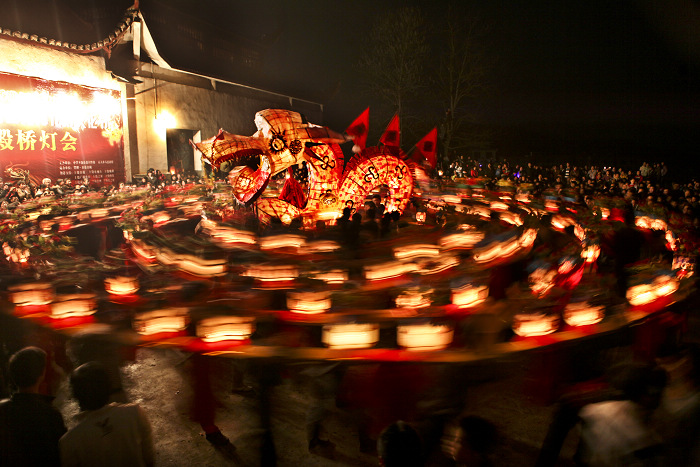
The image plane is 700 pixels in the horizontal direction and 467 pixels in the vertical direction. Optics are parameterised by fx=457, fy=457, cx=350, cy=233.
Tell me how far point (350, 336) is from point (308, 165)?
4.78 m

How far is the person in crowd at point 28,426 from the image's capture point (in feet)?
8.08

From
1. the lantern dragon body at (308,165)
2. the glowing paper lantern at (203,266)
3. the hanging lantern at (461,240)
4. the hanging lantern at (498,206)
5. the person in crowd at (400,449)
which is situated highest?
the lantern dragon body at (308,165)

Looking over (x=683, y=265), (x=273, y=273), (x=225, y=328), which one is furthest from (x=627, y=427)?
(x=683, y=265)

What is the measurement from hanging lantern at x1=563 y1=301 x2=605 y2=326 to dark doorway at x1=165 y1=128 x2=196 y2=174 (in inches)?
591

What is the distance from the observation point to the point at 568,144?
27.5 m

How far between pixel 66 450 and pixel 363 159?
6619 millimetres

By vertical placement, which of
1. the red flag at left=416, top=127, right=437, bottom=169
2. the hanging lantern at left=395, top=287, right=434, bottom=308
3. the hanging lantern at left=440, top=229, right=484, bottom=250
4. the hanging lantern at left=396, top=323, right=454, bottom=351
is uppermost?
the red flag at left=416, top=127, right=437, bottom=169

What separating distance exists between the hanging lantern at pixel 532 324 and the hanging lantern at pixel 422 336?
67cm

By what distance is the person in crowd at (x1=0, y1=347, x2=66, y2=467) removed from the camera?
246 cm

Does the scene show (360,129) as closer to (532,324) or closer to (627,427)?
(532,324)

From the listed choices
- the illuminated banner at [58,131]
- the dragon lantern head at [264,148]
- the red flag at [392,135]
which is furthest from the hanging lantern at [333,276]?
the illuminated banner at [58,131]

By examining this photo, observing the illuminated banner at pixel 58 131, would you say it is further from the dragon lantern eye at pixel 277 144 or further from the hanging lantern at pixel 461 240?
the hanging lantern at pixel 461 240

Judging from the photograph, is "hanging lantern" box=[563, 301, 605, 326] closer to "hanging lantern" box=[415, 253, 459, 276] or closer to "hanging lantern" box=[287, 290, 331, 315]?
"hanging lantern" box=[415, 253, 459, 276]

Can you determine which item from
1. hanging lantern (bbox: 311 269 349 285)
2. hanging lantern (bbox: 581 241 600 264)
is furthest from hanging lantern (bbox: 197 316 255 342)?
hanging lantern (bbox: 581 241 600 264)
